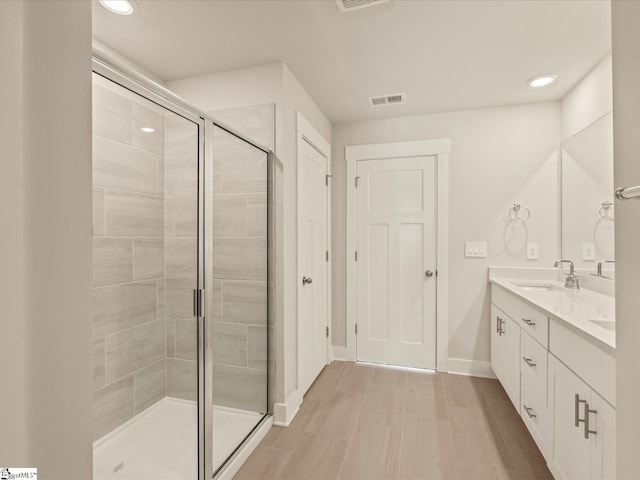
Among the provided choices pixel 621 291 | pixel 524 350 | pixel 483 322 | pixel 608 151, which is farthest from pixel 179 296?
pixel 608 151

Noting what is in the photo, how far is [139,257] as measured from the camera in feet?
6.79

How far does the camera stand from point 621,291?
0.76 metres

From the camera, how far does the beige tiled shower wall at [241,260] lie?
183 centimetres

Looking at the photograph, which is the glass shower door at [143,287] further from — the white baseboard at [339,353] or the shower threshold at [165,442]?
the white baseboard at [339,353]

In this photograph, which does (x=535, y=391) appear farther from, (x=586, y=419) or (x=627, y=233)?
(x=627, y=233)

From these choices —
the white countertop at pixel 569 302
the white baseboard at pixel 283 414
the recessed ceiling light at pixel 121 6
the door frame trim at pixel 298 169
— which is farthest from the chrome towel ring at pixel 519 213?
the recessed ceiling light at pixel 121 6

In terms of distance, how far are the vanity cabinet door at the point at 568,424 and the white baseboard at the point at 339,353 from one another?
1925 mm

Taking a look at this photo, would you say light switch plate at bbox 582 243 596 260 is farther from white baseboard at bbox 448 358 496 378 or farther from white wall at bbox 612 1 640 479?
white wall at bbox 612 1 640 479

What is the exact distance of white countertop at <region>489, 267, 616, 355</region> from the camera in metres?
1.23

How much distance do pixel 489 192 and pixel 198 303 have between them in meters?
2.67

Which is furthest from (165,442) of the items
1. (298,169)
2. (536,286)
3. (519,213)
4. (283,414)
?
(519,213)

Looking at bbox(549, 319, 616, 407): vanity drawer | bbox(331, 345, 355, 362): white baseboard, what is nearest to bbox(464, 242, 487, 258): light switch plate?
bbox(549, 319, 616, 407): vanity drawer

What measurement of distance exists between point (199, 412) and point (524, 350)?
1944 mm

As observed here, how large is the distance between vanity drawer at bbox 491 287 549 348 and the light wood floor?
70 cm
